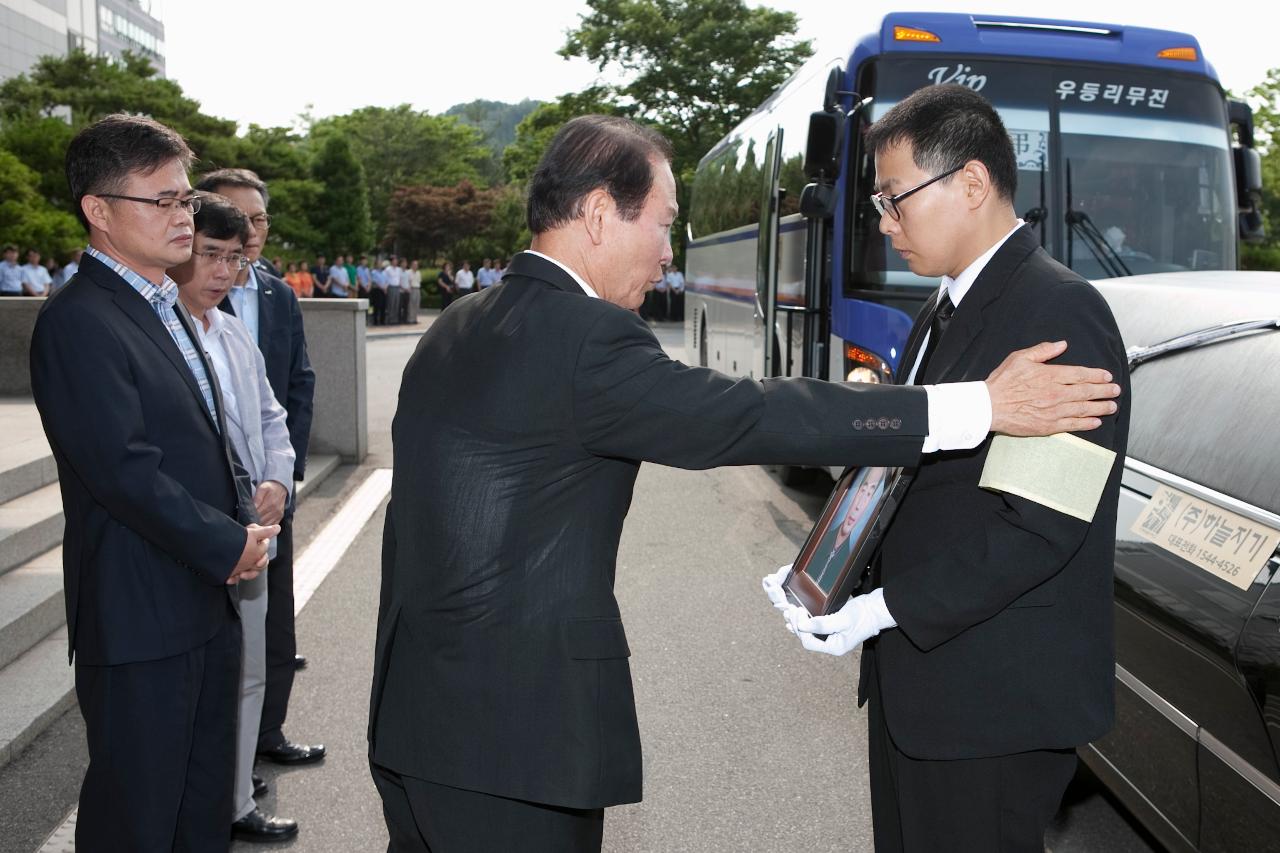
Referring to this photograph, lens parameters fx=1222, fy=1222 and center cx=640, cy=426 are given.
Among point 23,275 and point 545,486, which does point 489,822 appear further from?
point 23,275

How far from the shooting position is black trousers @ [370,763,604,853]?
2.31 m

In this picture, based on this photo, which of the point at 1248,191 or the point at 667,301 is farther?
the point at 667,301

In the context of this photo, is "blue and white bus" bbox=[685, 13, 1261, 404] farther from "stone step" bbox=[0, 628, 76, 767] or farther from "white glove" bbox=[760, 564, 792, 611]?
"white glove" bbox=[760, 564, 792, 611]

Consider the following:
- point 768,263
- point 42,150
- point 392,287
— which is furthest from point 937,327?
point 392,287

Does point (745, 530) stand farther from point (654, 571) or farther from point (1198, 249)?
point (1198, 249)

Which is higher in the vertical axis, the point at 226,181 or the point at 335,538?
the point at 226,181

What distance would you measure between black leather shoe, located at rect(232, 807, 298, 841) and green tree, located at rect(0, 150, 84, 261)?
83.0ft

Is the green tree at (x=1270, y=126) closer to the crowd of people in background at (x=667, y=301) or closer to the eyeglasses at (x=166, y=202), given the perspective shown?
the crowd of people in background at (x=667, y=301)

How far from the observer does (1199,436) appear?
355cm

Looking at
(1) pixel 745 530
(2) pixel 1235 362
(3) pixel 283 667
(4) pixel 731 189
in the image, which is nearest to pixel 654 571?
(1) pixel 745 530

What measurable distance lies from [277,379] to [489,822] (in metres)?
3.35

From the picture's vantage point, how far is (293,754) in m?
4.81


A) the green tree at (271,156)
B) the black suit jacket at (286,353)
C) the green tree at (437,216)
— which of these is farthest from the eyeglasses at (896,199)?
the green tree at (437,216)

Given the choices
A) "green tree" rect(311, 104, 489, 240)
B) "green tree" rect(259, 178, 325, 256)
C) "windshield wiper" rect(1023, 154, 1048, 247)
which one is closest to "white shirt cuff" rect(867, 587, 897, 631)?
"windshield wiper" rect(1023, 154, 1048, 247)
